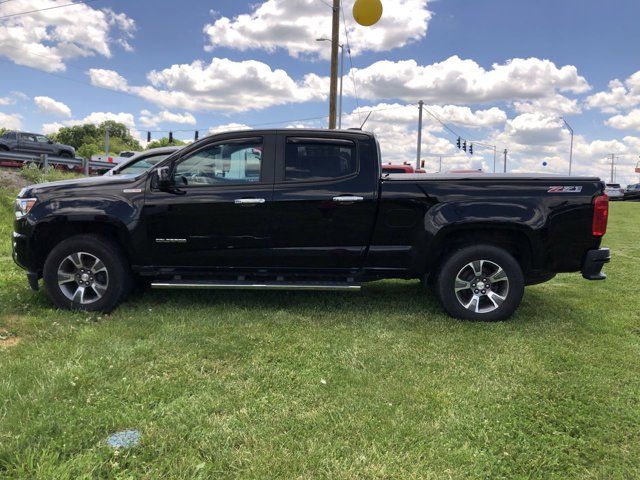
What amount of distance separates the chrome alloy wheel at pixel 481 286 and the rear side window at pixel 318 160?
1.50 m

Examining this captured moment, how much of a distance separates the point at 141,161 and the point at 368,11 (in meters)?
5.55

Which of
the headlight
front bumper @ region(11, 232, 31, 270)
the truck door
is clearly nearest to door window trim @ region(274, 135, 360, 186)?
the truck door

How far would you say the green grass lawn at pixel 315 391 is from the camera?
8.53 feet

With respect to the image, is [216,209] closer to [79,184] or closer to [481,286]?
[79,184]

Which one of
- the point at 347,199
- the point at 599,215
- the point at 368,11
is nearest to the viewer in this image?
the point at 599,215

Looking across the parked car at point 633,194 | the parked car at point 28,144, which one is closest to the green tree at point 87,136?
the parked car at point 28,144

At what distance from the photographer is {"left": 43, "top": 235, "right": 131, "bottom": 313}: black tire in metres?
4.92

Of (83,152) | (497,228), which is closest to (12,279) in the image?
(497,228)

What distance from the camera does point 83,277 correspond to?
196 inches

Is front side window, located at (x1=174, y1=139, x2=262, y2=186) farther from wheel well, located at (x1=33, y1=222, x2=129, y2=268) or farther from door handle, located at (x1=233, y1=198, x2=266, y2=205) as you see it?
wheel well, located at (x1=33, y1=222, x2=129, y2=268)

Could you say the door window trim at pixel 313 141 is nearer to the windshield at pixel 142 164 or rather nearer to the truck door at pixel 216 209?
the truck door at pixel 216 209

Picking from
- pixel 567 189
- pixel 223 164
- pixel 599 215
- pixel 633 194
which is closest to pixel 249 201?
pixel 223 164

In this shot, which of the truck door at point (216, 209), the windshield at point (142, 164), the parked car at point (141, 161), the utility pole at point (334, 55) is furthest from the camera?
the utility pole at point (334, 55)

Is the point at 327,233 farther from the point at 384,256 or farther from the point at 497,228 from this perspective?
the point at 497,228
